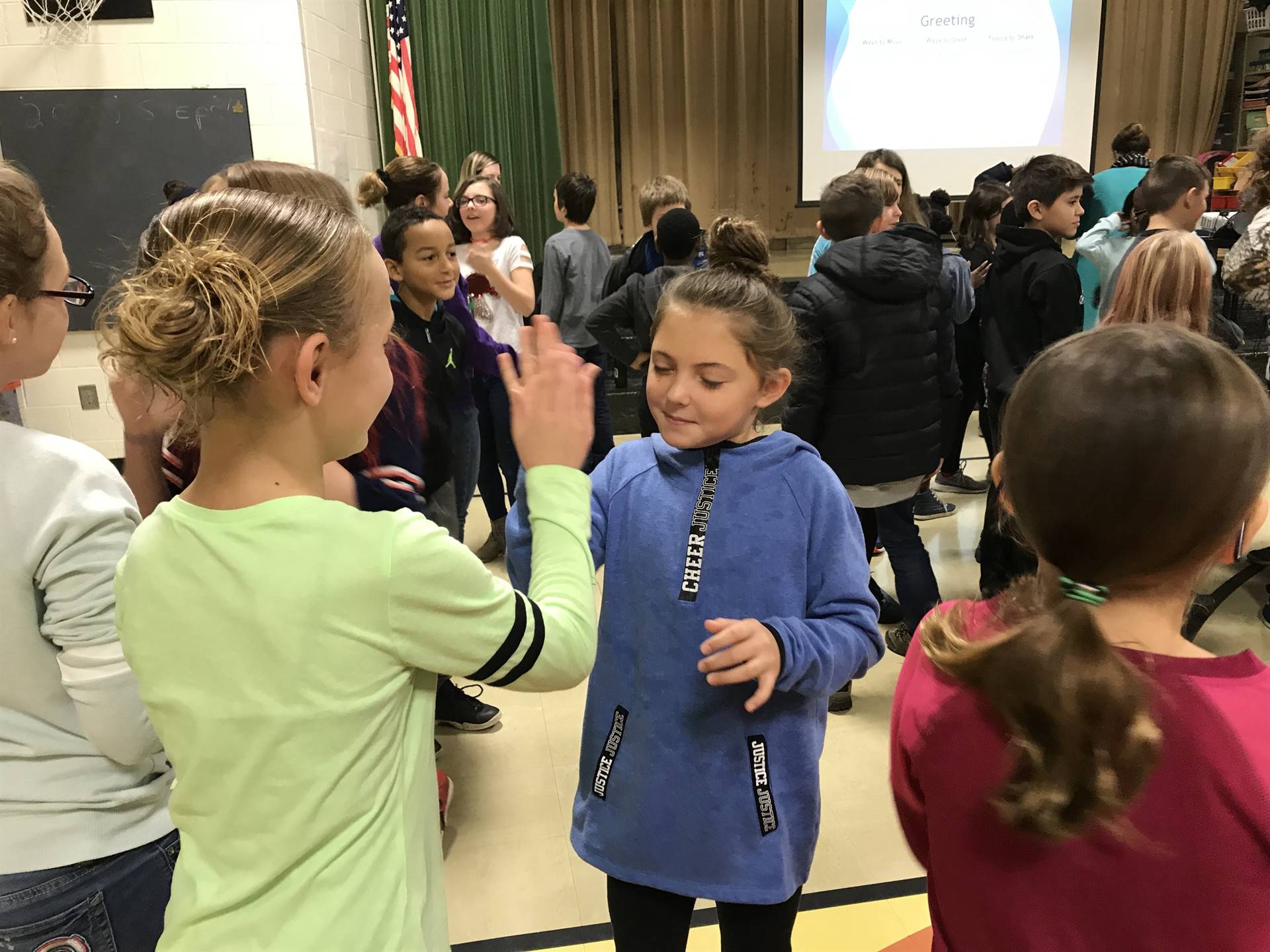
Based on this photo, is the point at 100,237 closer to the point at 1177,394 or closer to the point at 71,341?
the point at 71,341

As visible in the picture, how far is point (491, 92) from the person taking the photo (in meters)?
6.20

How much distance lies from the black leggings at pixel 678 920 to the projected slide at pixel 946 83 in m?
6.16

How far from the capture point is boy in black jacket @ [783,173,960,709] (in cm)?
255

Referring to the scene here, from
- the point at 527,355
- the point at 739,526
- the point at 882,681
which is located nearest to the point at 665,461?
the point at 739,526

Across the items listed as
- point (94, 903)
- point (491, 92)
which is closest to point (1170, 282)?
point (94, 903)

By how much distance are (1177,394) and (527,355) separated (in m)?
0.55

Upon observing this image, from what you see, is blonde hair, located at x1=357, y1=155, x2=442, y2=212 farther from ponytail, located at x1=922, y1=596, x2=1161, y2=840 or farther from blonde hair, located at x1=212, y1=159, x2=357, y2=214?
ponytail, located at x1=922, y1=596, x2=1161, y2=840

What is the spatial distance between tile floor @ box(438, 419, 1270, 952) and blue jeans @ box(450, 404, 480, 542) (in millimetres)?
607

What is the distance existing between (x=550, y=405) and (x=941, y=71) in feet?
21.8

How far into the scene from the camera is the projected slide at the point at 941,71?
251 inches

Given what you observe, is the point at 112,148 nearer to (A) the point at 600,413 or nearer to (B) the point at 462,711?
(A) the point at 600,413

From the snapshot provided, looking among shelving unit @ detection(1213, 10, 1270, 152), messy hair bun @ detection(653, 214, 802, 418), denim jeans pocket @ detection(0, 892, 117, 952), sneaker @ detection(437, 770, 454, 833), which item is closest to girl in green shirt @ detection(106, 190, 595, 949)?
denim jeans pocket @ detection(0, 892, 117, 952)

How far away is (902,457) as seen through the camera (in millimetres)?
2666

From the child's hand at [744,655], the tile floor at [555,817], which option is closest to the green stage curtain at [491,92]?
the tile floor at [555,817]
